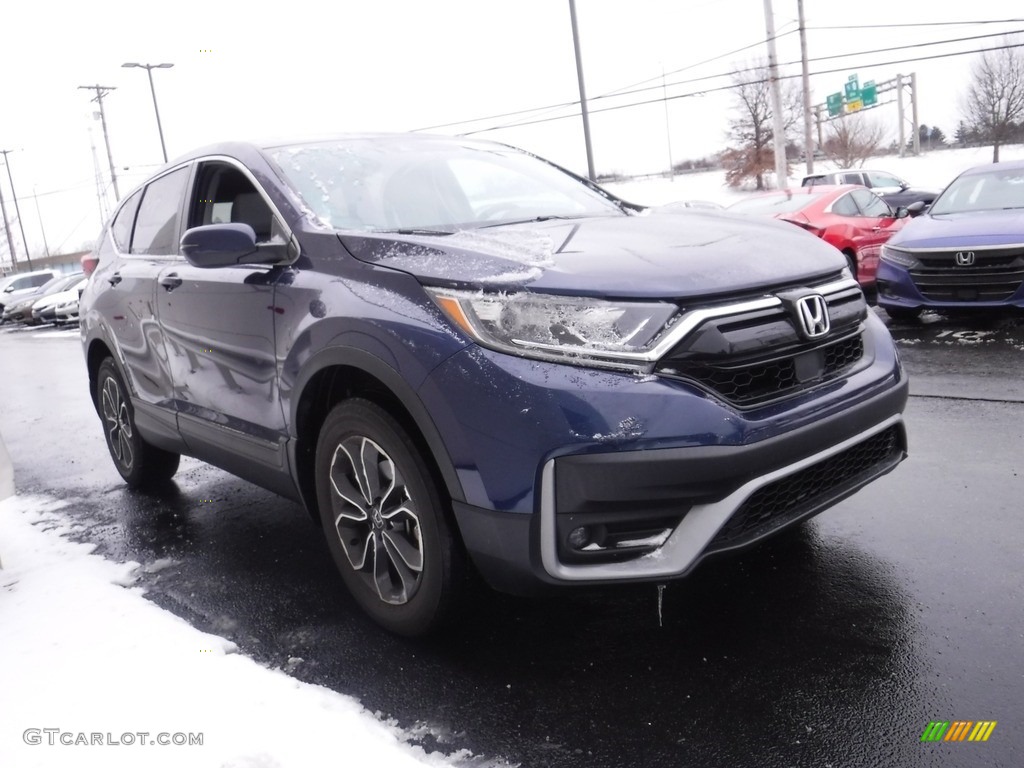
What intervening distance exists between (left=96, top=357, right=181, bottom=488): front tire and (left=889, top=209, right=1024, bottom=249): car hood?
636 cm

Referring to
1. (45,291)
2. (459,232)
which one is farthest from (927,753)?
(45,291)

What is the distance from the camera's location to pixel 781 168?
1067 inches

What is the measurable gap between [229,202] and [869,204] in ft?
Result: 30.5

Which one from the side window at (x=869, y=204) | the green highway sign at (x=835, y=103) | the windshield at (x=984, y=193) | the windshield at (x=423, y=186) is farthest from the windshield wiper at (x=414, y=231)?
the green highway sign at (x=835, y=103)

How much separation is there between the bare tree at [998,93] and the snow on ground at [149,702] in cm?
5333

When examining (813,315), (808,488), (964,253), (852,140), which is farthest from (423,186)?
(852,140)

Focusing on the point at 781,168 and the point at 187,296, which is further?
the point at 781,168

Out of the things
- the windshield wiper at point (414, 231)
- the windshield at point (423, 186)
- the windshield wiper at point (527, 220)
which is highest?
the windshield at point (423, 186)

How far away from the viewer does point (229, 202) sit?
3.75 meters

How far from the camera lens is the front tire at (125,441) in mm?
4926

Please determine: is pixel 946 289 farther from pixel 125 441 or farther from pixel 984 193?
pixel 125 441

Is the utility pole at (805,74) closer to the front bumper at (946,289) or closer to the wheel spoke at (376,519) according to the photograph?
the front bumper at (946,289)

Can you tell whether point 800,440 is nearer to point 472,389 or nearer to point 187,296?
point 472,389

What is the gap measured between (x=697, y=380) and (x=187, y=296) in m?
2.44
